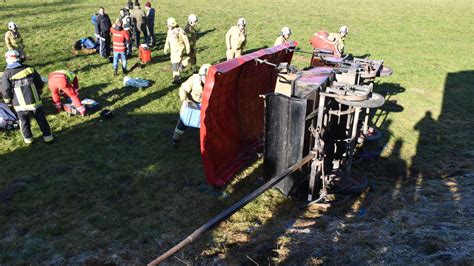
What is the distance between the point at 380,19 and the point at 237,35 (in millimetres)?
18032

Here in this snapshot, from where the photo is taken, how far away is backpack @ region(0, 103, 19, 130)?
28.9 feet

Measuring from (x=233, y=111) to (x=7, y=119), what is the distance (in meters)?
5.43

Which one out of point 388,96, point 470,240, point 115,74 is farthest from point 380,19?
point 470,240

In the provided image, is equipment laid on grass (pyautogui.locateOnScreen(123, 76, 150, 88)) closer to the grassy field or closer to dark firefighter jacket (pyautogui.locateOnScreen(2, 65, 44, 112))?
the grassy field

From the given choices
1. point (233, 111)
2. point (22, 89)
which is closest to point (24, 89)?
point (22, 89)

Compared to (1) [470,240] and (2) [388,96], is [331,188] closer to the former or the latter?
(1) [470,240]

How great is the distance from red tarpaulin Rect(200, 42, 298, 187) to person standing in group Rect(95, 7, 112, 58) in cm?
830

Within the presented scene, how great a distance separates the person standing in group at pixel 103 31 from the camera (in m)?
14.2

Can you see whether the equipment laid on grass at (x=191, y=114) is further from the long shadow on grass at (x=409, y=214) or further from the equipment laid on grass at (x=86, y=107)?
the equipment laid on grass at (x=86, y=107)

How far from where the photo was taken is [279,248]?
16.5ft

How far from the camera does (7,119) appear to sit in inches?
350

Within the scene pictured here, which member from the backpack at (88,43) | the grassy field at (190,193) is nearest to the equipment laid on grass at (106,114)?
the grassy field at (190,193)

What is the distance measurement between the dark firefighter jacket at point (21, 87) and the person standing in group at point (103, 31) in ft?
22.4

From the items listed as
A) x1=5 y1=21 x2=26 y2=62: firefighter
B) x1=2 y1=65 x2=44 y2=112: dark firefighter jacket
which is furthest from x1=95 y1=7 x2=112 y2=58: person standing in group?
x1=2 y1=65 x2=44 y2=112: dark firefighter jacket
